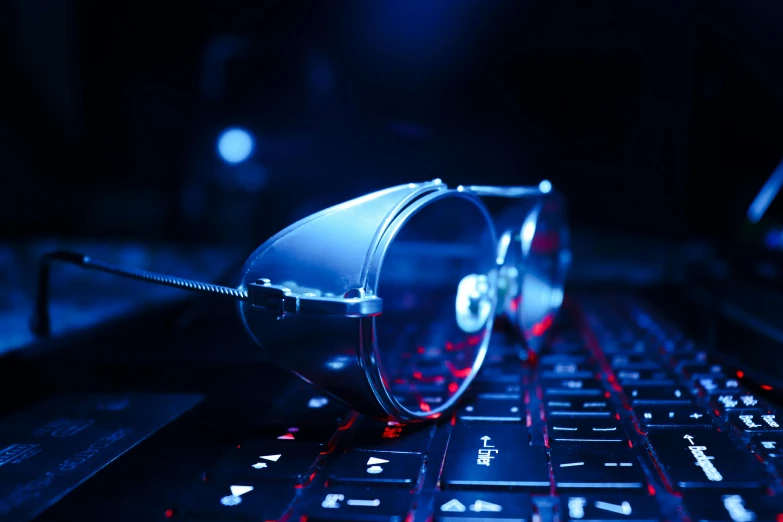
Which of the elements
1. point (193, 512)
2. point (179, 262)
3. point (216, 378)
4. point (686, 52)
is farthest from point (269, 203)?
point (193, 512)

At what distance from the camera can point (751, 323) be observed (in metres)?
0.72

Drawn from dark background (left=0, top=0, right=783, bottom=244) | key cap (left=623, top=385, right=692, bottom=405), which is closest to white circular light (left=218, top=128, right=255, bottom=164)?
dark background (left=0, top=0, right=783, bottom=244)

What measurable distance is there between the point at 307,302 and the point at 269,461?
11 cm

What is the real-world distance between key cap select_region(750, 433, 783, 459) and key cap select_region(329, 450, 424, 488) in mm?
Result: 234

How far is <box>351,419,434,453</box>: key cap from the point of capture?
0.45 meters

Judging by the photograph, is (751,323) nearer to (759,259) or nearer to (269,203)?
(759,259)

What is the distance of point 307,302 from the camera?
0.44 m

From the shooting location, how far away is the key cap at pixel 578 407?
1.68 feet

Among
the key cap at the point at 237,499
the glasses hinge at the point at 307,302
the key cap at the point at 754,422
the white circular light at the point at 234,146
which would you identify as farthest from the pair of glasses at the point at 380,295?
the white circular light at the point at 234,146

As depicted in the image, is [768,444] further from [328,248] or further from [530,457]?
[328,248]

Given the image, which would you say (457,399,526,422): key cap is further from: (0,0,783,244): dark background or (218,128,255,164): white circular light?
(218,128,255,164): white circular light

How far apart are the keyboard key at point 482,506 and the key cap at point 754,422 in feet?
0.69

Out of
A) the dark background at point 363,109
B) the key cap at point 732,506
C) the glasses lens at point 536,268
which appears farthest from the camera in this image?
the dark background at point 363,109

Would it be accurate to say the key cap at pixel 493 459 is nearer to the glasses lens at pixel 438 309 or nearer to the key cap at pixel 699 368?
the glasses lens at pixel 438 309
